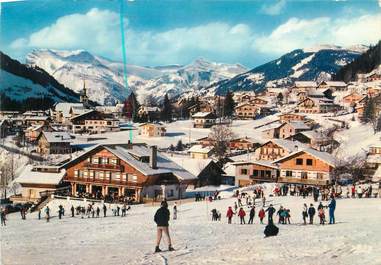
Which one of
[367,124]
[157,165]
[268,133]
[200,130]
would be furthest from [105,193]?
[268,133]

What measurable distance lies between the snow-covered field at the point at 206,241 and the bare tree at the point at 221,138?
1125 cm

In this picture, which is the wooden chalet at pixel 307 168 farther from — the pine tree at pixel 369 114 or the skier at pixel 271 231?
the pine tree at pixel 369 114

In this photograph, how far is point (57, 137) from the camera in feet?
54.3

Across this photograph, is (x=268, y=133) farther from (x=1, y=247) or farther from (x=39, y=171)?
(x=1, y=247)

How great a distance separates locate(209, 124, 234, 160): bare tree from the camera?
2155cm

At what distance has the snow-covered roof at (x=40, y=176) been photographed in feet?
48.0

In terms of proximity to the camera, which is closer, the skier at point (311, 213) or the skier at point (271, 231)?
the skier at point (271, 231)

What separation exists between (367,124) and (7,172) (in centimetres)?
1541

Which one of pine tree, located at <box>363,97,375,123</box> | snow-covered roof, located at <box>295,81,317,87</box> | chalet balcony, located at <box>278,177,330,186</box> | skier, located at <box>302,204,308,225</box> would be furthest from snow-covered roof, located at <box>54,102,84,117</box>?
snow-covered roof, located at <box>295,81,317,87</box>

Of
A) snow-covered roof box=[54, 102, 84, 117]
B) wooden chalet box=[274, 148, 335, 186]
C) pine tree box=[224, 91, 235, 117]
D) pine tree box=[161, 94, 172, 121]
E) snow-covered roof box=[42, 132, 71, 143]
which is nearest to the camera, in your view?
wooden chalet box=[274, 148, 335, 186]

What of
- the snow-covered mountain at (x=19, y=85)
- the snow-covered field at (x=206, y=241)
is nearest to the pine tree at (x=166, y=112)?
the snow-covered mountain at (x=19, y=85)

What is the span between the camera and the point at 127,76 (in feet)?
31.0

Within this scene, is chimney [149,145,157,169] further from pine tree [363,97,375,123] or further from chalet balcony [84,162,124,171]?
pine tree [363,97,375,123]

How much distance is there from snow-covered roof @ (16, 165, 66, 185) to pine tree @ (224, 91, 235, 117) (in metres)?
16.1
